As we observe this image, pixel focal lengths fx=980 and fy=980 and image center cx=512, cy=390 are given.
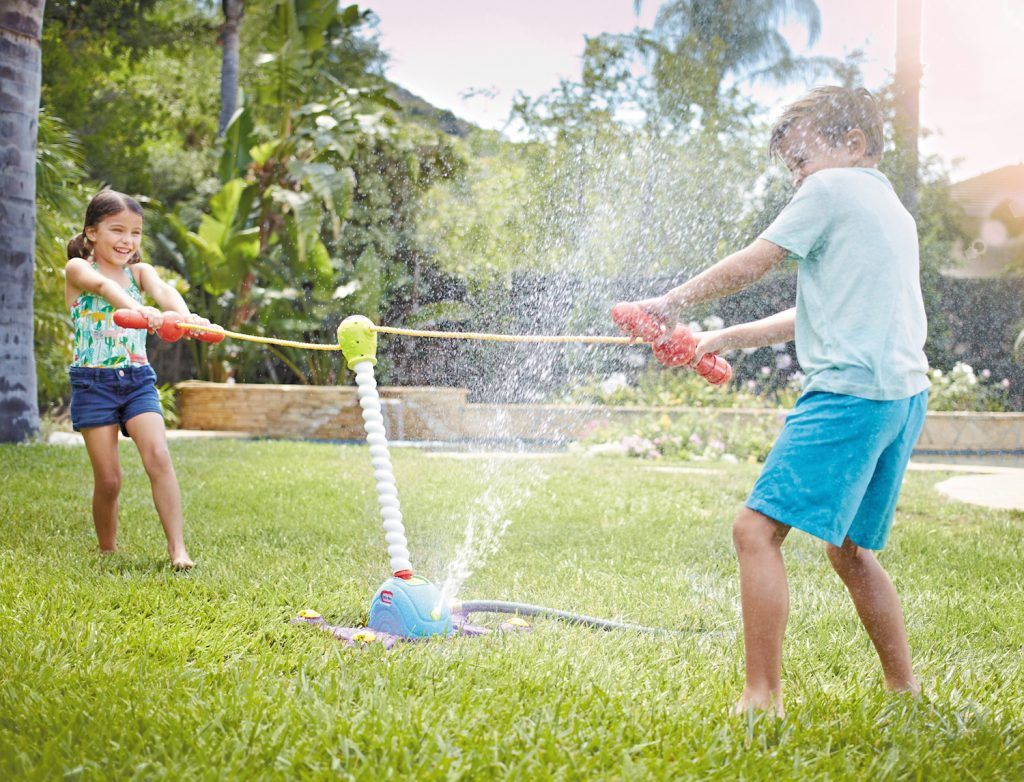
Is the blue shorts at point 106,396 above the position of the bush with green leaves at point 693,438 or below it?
above

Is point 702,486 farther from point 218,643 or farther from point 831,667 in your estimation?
point 218,643

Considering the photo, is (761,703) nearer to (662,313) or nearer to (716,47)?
(662,313)

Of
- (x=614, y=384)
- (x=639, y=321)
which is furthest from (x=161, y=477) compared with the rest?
(x=614, y=384)

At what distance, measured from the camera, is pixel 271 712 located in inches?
69.7

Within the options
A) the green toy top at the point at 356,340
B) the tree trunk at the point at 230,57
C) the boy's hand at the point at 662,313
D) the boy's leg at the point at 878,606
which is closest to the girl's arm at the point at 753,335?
the boy's hand at the point at 662,313

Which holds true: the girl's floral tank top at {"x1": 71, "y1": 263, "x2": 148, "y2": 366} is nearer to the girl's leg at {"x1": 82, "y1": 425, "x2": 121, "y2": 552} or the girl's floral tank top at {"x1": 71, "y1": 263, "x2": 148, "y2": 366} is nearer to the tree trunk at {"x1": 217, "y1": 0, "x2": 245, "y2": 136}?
the girl's leg at {"x1": 82, "y1": 425, "x2": 121, "y2": 552}

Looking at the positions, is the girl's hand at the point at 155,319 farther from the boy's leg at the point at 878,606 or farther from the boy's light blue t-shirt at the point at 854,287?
the boy's leg at the point at 878,606

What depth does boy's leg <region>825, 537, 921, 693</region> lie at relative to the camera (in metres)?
2.07

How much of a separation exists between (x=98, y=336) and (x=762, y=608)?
2365 mm

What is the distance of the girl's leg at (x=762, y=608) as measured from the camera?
1.89 m

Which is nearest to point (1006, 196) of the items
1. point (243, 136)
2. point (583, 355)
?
point (583, 355)

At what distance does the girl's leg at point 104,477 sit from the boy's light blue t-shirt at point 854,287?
230 cm

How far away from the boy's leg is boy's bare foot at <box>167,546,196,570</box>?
1.95 m

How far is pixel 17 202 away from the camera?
6465 millimetres
